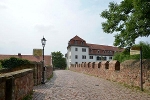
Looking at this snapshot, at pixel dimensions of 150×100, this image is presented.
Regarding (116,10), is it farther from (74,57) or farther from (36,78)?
(74,57)

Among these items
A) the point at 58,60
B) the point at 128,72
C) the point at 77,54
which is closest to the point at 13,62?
the point at 128,72

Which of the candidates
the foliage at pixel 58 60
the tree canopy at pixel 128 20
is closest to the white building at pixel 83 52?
the foliage at pixel 58 60

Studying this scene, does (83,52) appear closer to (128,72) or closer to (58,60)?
(58,60)

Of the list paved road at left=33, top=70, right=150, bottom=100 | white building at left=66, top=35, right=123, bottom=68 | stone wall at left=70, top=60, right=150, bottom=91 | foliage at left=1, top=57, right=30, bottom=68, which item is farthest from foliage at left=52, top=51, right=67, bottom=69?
paved road at left=33, top=70, right=150, bottom=100

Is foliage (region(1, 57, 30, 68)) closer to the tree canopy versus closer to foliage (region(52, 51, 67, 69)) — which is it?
the tree canopy

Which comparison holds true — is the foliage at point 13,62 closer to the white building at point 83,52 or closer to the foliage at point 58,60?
the white building at point 83,52

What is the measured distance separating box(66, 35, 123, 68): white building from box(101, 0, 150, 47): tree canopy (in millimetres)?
54066

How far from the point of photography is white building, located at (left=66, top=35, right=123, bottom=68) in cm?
6956

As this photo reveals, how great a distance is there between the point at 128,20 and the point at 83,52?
2338 inches

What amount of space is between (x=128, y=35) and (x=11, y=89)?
841 cm

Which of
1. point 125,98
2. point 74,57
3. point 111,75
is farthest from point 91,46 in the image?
point 125,98

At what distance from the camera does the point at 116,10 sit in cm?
1437

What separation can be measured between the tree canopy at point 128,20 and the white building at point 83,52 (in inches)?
2129

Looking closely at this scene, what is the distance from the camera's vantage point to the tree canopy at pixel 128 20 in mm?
10602
